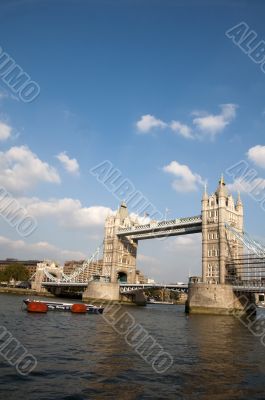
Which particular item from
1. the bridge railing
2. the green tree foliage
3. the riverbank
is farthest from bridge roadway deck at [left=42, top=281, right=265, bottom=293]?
the green tree foliage

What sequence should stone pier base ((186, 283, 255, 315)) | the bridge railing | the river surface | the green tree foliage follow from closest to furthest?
the river surface
stone pier base ((186, 283, 255, 315))
the bridge railing
the green tree foliage

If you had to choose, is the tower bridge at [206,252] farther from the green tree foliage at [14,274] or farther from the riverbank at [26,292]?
the green tree foliage at [14,274]

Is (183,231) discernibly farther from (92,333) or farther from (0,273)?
(0,273)

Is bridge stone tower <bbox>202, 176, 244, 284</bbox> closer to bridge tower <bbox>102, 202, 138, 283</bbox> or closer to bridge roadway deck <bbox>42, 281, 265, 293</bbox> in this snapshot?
bridge roadway deck <bbox>42, 281, 265, 293</bbox>

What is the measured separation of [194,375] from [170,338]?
12.8 m

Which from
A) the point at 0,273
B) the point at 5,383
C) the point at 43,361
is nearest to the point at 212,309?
the point at 43,361

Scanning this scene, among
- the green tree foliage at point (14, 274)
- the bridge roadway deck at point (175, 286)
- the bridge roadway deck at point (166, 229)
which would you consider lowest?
the bridge roadway deck at point (175, 286)

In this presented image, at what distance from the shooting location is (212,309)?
5875cm

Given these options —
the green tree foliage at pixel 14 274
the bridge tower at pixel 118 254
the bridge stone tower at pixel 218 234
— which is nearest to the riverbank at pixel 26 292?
the green tree foliage at pixel 14 274

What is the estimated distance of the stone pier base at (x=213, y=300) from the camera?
58.9 metres

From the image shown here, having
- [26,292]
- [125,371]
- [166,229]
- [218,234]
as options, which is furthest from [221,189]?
[26,292]

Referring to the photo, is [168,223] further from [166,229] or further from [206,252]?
[206,252]

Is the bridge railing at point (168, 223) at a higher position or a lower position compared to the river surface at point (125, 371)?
higher

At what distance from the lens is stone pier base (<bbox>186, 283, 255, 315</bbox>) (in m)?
58.9
